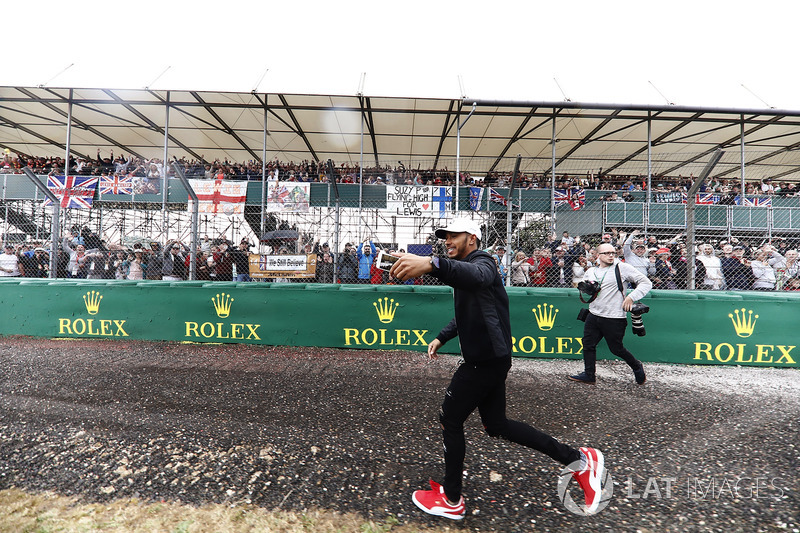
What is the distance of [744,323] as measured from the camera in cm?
674

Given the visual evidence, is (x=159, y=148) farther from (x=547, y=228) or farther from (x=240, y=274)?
(x=547, y=228)

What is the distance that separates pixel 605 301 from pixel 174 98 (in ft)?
49.2

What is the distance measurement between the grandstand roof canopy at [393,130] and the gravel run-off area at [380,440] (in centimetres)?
840

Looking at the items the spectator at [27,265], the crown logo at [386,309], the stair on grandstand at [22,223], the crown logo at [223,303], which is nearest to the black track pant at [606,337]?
the crown logo at [386,309]

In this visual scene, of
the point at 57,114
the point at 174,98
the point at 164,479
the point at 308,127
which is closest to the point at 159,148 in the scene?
the point at 57,114

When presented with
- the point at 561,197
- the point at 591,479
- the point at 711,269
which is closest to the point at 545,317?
the point at 711,269

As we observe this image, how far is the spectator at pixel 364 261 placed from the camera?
8.81 m

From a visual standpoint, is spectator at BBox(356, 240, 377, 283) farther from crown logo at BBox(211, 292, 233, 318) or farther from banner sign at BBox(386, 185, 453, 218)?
crown logo at BBox(211, 292, 233, 318)

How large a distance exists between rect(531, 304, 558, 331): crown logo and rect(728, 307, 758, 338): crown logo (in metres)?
2.96

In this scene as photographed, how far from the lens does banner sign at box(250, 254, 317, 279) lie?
8188 mm

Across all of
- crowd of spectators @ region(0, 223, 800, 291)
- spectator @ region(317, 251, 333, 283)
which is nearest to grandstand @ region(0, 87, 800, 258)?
spectator @ region(317, 251, 333, 283)

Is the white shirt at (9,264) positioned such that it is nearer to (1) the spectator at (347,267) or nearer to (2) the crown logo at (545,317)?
(1) the spectator at (347,267)

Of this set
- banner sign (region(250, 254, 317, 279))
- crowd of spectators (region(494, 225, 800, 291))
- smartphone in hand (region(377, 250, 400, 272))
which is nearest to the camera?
smartphone in hand (region(377, 250, 400, 272))
